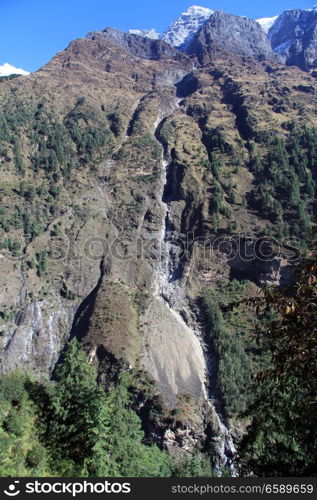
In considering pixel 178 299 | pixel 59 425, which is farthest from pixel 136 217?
pixel 59 425

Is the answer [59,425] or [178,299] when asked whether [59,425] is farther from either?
[178,299]

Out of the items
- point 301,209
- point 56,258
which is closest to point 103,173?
point 56,258

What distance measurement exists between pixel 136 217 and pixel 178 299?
91.5ft

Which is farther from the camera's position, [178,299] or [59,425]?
[178,299]

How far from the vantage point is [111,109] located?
143875 millimetres

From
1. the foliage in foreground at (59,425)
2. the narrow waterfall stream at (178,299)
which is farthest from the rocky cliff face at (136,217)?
the foliage in foreground at (59,425)

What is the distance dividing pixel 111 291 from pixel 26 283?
16214mm

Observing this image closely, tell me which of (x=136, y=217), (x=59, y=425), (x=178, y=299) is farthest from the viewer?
(x=136, y=217)

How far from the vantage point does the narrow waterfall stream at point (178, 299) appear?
5044 cm

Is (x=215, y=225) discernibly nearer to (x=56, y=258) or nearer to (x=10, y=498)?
(x=56, y=258)

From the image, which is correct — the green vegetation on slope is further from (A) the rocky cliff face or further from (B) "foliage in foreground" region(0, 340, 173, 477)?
(A) the rocky cliff face

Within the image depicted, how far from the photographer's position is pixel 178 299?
7488 cm

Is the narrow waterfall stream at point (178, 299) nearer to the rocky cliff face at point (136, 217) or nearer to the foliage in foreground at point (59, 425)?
the rocky cliff face at point (136, 217)

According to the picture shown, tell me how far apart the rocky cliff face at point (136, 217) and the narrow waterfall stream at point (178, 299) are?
275 mm
